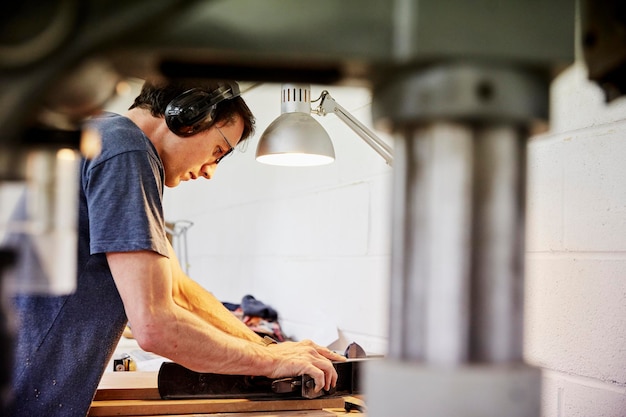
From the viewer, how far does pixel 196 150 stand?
5.97 ft

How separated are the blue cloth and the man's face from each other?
0.78 ft

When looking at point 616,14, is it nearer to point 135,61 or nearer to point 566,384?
point 135,61

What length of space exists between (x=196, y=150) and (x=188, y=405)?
0.67m

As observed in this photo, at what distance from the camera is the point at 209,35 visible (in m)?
0.37

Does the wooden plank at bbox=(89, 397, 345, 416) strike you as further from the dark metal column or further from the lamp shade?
the dark metal column

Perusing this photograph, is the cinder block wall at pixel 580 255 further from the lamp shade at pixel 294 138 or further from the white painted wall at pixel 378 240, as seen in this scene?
the lamp shade at pixel 294 138

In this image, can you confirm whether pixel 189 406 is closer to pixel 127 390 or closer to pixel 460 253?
pixel 127 390

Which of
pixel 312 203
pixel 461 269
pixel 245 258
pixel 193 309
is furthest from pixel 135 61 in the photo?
pixel 245 258

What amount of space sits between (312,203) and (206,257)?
5.22ft

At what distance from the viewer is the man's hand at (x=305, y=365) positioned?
1.67 m

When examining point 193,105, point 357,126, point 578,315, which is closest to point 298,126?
point 357,126

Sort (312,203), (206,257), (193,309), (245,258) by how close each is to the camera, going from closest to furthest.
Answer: (193,309)
(312,203)
(245,258)
(206,257)

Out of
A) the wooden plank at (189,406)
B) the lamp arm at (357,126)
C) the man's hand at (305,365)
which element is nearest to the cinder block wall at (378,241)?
the lamp arm at (357,126)

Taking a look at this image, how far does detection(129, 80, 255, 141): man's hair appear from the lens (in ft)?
5.49
